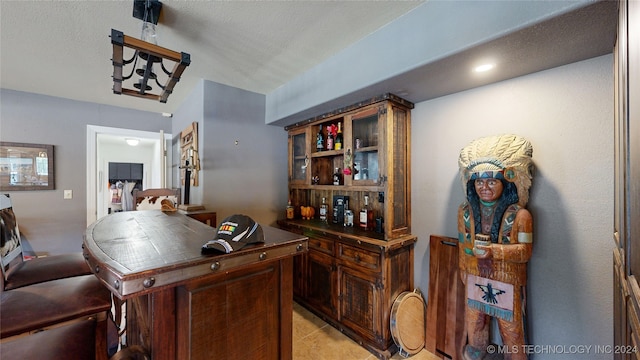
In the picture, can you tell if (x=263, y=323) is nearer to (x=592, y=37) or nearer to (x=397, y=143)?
(x=397, y=143)

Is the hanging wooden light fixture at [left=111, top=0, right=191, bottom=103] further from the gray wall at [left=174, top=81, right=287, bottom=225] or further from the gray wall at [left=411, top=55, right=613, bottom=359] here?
the gray wall at [left=411, top=55, right=613, bottom=359]

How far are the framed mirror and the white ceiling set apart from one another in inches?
40.3

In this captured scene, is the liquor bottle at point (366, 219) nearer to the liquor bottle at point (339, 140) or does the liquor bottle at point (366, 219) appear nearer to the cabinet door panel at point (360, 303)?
the cabinet door panel at point (360, 303)

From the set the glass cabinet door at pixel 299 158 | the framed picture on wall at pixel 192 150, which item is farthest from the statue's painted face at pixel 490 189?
the framed picture on wall at pixel 192 150

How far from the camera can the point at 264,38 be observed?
190cm

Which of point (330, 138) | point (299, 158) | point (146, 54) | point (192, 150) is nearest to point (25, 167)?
point (192, 150)

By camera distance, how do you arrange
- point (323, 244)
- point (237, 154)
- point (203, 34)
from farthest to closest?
1. point (237, 154)
2. point (323, 244)
3. point (203, 34)

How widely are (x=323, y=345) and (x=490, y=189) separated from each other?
1791 millimetres

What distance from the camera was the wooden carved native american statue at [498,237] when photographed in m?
1.50

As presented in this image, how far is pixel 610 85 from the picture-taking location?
4.51 feet

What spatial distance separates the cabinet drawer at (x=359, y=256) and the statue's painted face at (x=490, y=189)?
2.88 ft

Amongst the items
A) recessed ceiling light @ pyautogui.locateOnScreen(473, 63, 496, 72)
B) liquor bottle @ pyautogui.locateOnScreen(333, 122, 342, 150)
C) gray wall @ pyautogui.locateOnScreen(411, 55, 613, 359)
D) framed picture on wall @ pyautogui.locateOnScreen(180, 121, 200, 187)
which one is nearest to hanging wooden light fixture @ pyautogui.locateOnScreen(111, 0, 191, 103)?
framed picture on wall @ pyautogui.locateOnScreen(180, 121, 200, 187)

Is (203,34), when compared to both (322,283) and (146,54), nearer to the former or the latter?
(146,54)

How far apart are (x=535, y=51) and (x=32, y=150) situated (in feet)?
16.8
